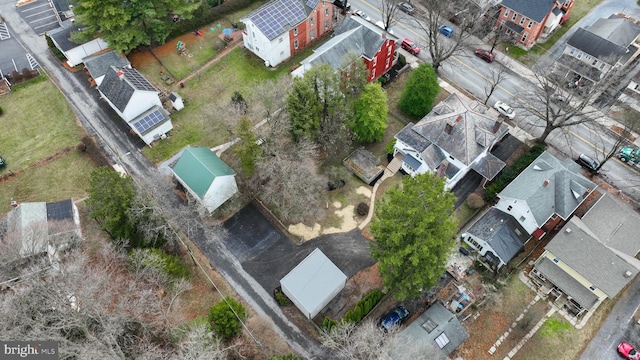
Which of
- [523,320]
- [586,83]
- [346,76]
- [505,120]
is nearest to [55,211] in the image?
[346,76]

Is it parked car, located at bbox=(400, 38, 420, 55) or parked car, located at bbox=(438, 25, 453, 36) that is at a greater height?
parked car, located at bbox=(438, 25, 453, 36)

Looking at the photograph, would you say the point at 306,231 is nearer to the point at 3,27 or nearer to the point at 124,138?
the point at 124,138

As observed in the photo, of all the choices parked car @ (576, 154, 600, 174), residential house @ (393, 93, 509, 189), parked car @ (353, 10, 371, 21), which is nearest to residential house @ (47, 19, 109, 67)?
parked car @ (353, 10, 371, 21)

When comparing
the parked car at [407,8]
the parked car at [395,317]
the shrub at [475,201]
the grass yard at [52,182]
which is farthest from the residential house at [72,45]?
the shrub at [475,201]

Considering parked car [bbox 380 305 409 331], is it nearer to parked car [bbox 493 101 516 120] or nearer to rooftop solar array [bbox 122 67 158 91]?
parked car [bbox 493 101 516 120]

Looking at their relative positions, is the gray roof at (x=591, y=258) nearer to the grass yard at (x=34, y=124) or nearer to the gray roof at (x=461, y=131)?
the gray roof at (x=461, y=131)

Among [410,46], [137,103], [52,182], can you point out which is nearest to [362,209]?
[410,46]
